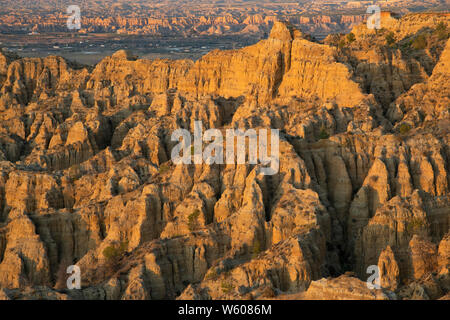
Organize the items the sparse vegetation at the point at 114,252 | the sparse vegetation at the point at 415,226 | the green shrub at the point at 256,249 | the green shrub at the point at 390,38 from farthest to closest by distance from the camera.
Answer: the green shrub at the point at 390,38 < the sparse vegetation at the point at 415,226 < the sparse vegetation at the point at 114,252 < the green shrub at the point at 256,249

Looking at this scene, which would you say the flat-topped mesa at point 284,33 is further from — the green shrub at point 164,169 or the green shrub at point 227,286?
the green shrub at point 227,286

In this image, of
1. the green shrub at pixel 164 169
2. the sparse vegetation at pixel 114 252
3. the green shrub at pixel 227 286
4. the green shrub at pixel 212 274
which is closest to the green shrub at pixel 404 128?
the green shrub at pixel 164 169

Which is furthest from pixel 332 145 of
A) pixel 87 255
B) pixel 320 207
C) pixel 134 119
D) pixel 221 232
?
pixel 134 119

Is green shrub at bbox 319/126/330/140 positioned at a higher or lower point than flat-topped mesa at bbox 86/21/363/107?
lower

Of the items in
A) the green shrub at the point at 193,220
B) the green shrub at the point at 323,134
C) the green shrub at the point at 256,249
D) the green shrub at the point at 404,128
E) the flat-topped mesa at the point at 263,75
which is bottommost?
the green shrub at the point at 256,249

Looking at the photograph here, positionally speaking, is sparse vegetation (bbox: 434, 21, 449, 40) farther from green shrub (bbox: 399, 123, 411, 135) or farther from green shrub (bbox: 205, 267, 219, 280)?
green shrub (bbox: 205, 267, 219, 280)

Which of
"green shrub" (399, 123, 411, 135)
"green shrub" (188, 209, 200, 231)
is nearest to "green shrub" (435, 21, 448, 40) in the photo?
"green shrub" (399, 123, 411, 135)
